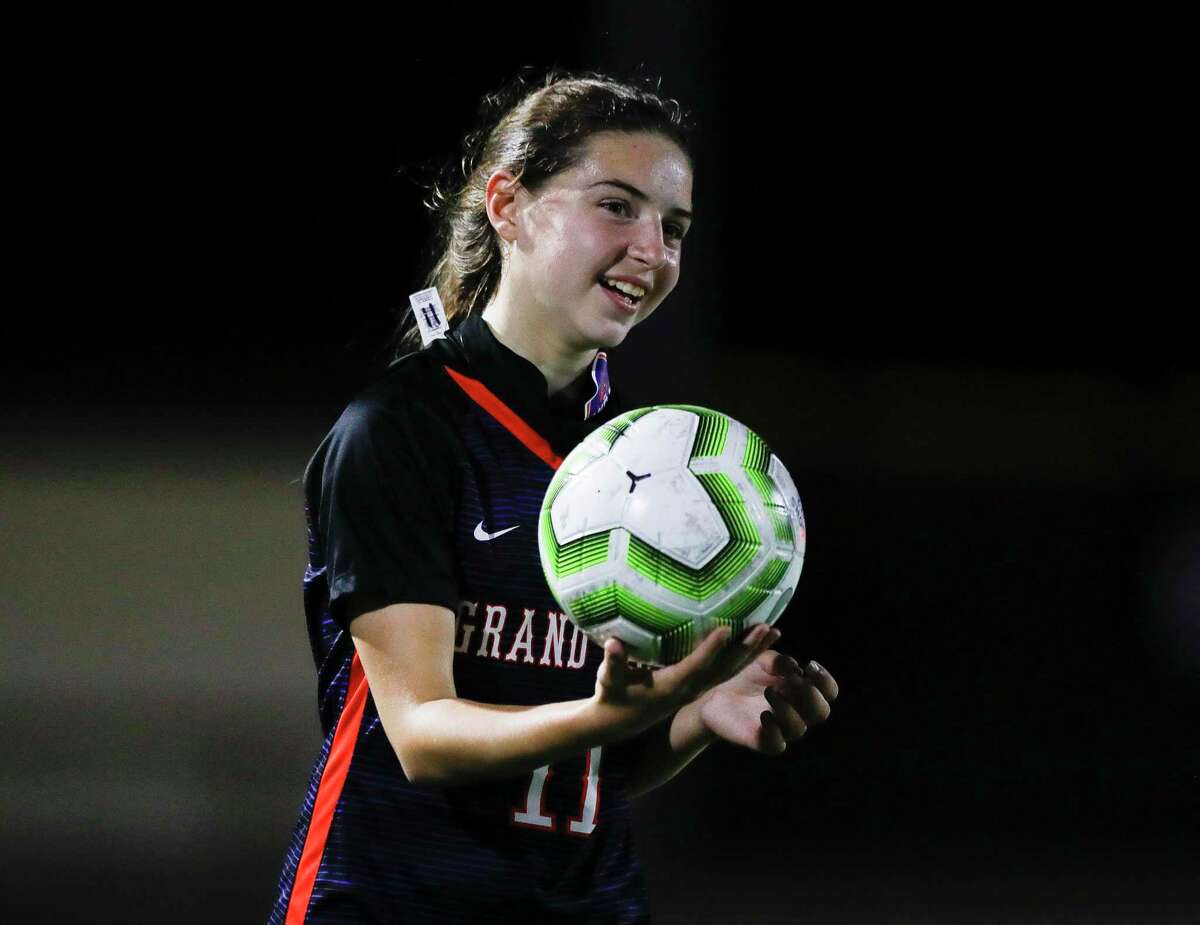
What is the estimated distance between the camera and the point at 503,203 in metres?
1.40

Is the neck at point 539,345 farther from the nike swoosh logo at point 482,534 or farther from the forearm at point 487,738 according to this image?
the forearm at point 487,738

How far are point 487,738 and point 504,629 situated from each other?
17cm

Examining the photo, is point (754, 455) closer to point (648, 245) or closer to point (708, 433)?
point (708, 433)

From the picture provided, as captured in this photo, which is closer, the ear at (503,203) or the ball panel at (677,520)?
the ball panel at (677,520)

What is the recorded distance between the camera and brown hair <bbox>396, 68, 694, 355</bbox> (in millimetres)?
1360

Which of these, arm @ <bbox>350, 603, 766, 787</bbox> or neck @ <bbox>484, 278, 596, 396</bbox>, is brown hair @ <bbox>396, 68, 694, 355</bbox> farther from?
arm @ <bbox>350, 603, 766, 787</bbox>

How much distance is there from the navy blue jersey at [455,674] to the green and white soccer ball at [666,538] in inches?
4.6

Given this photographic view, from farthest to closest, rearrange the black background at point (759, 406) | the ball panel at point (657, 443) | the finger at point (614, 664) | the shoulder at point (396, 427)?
1. the black background at point (759, 406)
2. the shoulder at point (396, 427)
3. the ball panel at point (657, 443)
4. the finger at point (614, 664)

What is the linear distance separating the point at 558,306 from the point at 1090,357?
117 inches

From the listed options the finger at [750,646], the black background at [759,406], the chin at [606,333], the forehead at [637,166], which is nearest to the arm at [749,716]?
the finger at [750,646]

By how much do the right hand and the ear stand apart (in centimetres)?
56

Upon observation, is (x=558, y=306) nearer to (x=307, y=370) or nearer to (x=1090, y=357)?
(x=307, y=370)

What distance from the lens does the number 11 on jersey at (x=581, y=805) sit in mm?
1207

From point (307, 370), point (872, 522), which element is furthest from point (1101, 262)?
point (307, 370)
